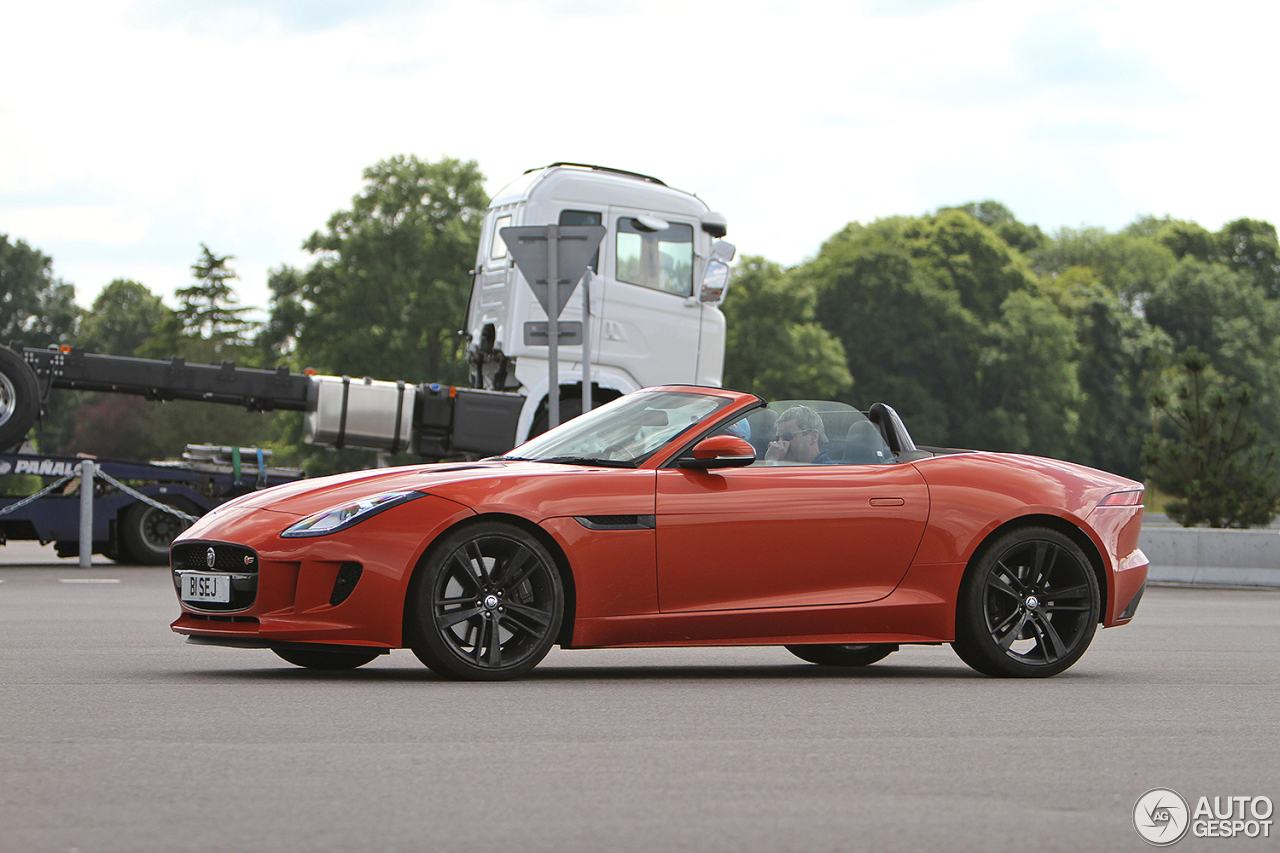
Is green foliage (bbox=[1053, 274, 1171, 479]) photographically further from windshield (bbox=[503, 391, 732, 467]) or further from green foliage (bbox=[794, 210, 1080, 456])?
windshield (bbox=[503, 391, 732, 467])

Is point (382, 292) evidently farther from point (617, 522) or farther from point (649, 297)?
point (617, 522)

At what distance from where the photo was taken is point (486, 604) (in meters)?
7.29

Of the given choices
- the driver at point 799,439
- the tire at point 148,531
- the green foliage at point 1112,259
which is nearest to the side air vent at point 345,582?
the driver at point 799,439

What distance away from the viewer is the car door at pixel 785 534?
7.57 m

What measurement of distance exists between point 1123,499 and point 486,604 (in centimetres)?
327

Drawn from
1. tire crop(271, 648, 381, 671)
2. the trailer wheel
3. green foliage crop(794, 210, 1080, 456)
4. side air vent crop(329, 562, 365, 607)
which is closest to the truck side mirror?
the trailer wheel

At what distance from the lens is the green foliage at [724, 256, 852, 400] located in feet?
210

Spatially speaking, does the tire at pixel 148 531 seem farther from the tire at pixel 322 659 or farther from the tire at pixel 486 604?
the tire at pixel 486 604

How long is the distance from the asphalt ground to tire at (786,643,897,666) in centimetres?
7

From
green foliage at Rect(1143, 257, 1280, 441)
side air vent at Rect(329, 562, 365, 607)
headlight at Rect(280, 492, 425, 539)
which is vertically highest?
green foliage at Rect(1143, 257, 1280, 441)

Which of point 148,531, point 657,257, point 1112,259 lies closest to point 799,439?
point 657,257

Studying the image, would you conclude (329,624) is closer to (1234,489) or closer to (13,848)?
(13,848)

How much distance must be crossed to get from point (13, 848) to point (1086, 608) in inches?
218

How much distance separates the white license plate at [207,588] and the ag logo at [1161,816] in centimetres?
403
